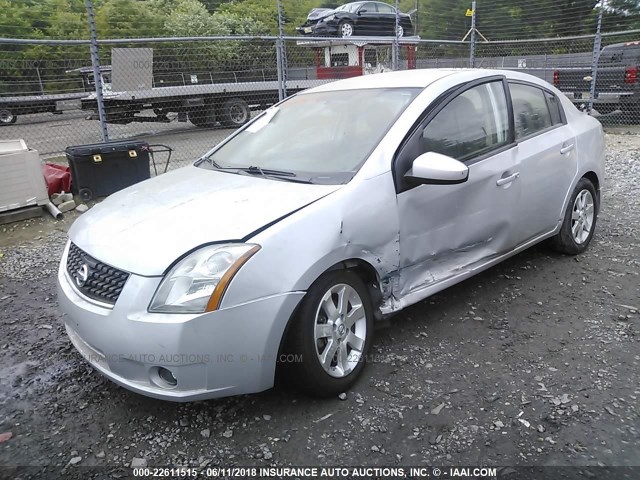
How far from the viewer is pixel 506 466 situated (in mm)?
2260

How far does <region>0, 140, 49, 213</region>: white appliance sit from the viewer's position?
579 cm

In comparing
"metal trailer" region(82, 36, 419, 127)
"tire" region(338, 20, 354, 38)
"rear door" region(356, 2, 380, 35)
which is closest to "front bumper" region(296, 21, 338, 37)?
"tire" region(338, 20, 354, 38)

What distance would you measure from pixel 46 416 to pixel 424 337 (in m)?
2.17

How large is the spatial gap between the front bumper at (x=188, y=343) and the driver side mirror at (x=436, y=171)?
100cm

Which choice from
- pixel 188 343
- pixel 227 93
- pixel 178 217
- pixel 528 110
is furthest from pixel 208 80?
pixel 188 343

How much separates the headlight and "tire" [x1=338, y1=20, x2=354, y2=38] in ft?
51.6

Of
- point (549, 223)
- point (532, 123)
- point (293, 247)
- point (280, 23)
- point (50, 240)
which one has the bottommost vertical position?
point (50, 240)

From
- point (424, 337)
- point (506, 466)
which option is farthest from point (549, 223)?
point (506, 466)

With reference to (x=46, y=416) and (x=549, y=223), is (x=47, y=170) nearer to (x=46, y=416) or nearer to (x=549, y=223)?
(x=46, y=416)

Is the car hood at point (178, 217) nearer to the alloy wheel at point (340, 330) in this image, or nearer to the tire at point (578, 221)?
the alloy wheel at point (340, 330)

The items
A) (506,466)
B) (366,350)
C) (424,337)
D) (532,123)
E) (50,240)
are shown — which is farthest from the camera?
(50,240)

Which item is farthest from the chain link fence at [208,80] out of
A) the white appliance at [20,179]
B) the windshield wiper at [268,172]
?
the windshield wiper at [268,172]

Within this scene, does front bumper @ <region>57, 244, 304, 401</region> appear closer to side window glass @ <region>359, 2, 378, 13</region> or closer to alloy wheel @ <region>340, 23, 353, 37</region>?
alloy wheel @ <region>340, 23, 353, 37</region>

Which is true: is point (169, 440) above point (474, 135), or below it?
below
